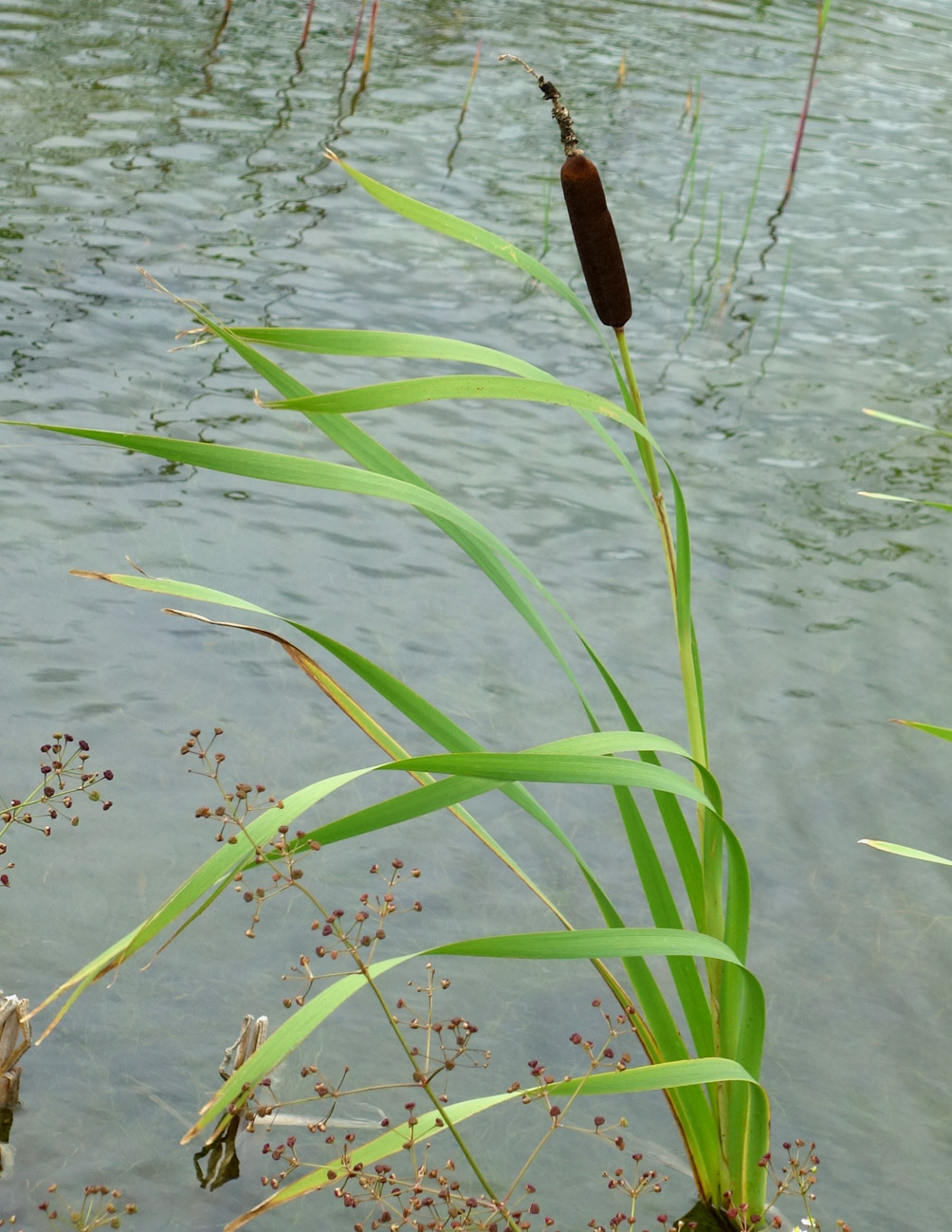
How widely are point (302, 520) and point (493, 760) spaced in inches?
137

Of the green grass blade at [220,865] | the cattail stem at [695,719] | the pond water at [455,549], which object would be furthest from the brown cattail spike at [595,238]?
the pond water at [455,549]

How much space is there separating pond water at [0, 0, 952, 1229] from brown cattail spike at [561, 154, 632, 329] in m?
1.59

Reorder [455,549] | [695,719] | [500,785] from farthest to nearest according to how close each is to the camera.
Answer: [455,549], [695,719], [500,785]

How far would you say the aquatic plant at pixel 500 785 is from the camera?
1418 millimetres

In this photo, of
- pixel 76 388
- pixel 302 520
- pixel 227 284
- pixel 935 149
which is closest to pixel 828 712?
pixel 302 520

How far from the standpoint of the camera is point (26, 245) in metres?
6.43

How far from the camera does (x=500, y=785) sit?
1576 mm

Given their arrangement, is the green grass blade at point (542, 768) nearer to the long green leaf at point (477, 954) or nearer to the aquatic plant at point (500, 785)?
the aquatic plant at point (500, 785)

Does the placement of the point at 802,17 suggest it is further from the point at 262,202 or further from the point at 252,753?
the point at 252,753

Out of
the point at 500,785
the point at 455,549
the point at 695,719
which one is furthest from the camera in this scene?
the point at 455,549

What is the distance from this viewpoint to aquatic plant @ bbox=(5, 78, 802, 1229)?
142 cm

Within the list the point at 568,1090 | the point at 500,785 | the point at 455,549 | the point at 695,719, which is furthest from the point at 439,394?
the point at 455,549

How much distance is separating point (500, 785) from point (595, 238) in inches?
29.8

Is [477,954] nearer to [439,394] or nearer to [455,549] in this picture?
[439,394]
